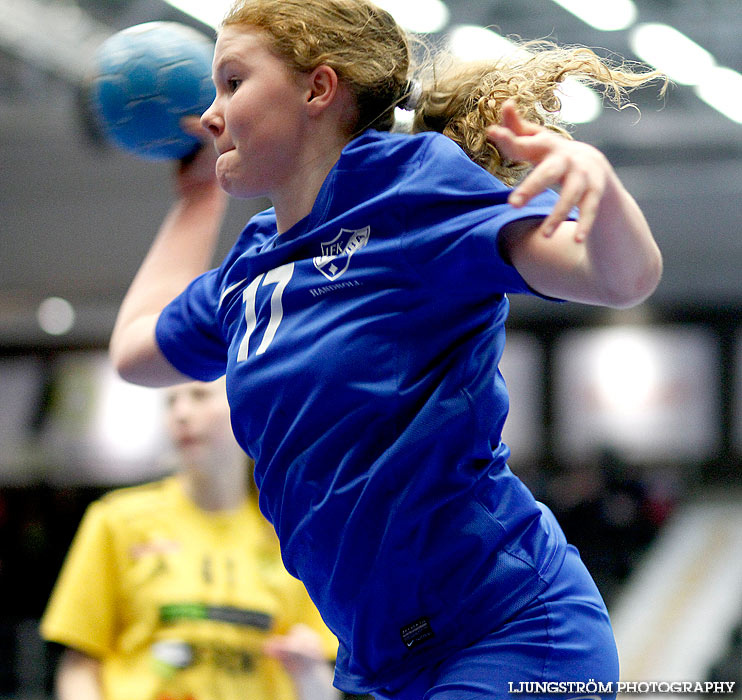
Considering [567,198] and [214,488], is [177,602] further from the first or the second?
[567,198]

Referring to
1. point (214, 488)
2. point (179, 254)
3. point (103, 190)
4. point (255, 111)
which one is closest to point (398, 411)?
point (255, 111)

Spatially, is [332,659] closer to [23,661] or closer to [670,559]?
[23,661]

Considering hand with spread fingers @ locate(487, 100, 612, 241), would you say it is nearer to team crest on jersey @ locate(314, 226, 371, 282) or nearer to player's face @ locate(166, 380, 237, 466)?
team crest on jersey @ locate(314, 226, 371, 282)

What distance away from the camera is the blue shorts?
4.28ft

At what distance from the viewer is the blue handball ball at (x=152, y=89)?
184cm

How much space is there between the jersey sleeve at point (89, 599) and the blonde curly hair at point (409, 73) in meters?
1.84

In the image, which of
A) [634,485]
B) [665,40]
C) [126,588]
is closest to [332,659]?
[126,588]

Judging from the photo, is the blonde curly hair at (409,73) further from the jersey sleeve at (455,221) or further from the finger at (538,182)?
the finger at (538,182)

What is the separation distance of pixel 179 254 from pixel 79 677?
59.5 inches

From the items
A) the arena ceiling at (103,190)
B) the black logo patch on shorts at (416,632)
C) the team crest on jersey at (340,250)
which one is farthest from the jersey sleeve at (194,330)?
the arena ceiling at (103,190)

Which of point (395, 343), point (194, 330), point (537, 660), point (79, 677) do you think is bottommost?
point (79, 677)

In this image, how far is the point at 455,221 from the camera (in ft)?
3.99

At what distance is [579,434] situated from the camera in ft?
50.7

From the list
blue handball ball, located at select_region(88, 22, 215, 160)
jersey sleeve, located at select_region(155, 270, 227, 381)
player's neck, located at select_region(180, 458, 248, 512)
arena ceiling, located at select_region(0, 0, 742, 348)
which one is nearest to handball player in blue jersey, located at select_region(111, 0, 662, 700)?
jersey sleeve, located at select_region(155, 270, 227, 381)
